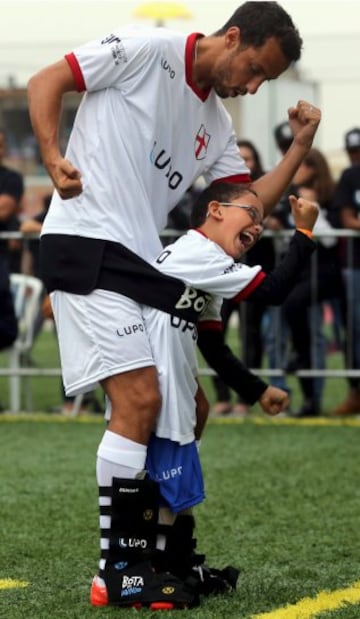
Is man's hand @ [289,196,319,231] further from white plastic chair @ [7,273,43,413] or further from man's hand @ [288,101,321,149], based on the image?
white plastic chair @ [7,273,43,413]

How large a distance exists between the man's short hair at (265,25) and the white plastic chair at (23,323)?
650 centimetres

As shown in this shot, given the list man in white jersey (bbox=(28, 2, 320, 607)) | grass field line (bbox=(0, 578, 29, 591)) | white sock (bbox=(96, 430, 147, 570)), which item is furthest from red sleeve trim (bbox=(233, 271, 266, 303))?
grass field line (bbox=(0, 578, 29, 591))

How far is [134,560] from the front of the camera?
4738 mm

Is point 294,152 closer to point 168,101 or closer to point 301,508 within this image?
point 168,101

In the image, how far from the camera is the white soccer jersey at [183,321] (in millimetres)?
4742

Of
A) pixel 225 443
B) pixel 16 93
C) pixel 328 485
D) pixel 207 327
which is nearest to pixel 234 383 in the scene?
pixel 207 327

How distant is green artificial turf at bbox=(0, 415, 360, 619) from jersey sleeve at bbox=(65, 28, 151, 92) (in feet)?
5.36

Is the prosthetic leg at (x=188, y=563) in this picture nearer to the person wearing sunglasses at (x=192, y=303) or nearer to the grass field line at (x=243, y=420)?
the person wearing sunglasses at (x=192, y=303)

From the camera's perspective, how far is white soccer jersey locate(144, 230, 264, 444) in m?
4.74

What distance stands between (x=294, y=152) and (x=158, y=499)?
1286 millimetres

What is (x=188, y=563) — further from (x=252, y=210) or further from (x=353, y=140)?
(x=353, y=140)

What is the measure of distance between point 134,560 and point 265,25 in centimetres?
173

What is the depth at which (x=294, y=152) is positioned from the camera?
5172mm

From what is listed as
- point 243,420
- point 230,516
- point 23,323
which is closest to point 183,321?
point 230,516
